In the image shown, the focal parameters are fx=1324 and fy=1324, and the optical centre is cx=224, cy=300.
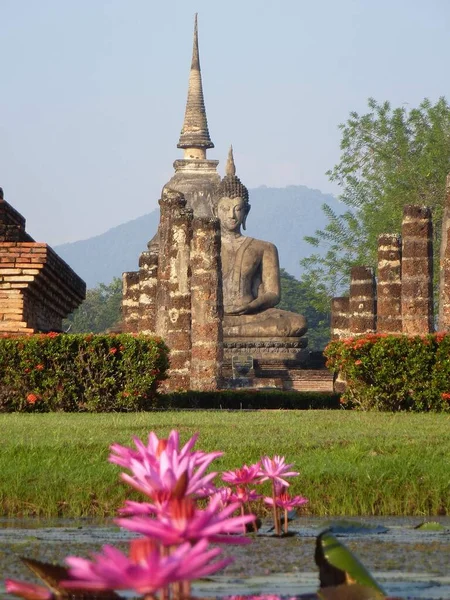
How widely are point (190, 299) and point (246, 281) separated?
24.5 ft

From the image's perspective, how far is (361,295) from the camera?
2759cm

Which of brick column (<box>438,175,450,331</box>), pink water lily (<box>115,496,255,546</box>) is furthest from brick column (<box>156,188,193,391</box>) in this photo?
pink water lily (<box>115,496,255,546</box>)

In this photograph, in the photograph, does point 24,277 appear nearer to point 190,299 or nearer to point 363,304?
point 190,299

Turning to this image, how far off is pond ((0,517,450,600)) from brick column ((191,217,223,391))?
15.4 metres

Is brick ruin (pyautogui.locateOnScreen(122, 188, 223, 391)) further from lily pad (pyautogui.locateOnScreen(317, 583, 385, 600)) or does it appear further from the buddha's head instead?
lily pad (pyautogui.locateOnScreen(317, 583, 385, 600))

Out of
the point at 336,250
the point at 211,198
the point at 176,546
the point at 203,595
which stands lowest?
the point at 203,595

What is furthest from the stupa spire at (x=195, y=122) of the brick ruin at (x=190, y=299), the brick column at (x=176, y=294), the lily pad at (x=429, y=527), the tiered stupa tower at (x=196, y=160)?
the lily pad at (x=429, y=527)

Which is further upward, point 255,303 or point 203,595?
point 255,303

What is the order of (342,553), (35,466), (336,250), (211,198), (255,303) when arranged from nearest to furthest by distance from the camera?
(342,553) → (35,466) → (255,303) → (336,250) → (211,198)

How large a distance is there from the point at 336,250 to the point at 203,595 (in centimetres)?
3925

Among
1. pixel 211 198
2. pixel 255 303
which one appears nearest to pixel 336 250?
pixel 255 303

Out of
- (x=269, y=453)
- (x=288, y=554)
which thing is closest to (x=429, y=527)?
(x=288, y=554)

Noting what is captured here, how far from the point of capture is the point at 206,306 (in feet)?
72.3

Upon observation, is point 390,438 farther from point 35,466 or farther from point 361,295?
point 361,295
